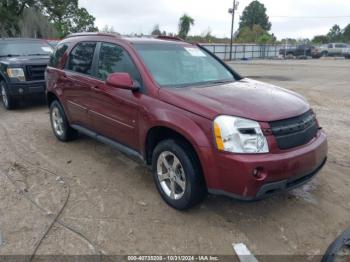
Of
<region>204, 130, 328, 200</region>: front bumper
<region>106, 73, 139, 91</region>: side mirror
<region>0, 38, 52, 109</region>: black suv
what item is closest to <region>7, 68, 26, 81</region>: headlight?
<region>0, 38, 52, 109</region>: black suv

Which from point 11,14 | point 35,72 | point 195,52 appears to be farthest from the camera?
point 11,14

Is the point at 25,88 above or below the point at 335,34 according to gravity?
below

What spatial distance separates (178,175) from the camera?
12.2 ft

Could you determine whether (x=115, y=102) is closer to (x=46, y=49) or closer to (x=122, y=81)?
(x=122, y=81)

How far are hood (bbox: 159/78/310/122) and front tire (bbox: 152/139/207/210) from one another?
0.44m

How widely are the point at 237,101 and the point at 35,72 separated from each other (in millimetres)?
6590

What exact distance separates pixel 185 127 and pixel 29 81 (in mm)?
6309

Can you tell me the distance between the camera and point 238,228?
351 cm

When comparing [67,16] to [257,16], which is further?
[257,16]

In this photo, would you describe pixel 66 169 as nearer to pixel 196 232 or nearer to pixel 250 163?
pixel 196 232

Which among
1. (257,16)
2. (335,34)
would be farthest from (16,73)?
(335,34)

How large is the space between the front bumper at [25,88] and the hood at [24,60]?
1.58 feet

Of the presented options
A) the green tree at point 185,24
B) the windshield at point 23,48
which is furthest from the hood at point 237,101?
the green tree at point 185,24

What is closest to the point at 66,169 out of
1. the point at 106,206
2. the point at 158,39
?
the point at 106,206
